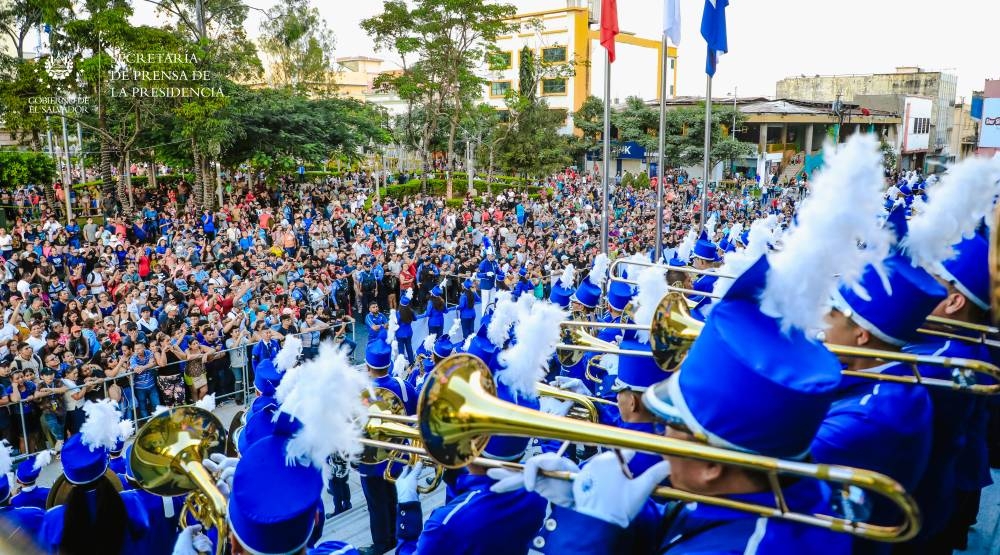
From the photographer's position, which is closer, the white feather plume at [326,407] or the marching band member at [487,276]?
the white feather plume at [326,407]

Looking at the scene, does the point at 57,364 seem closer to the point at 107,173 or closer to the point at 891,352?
the point at 891,352

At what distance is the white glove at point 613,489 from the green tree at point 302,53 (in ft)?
122

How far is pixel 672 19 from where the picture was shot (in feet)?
41.1

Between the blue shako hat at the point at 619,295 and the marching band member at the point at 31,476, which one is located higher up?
the blue shako hat at the point at 619,295

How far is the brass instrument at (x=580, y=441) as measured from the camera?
1.65 meters

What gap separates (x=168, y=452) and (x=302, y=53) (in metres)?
42.4

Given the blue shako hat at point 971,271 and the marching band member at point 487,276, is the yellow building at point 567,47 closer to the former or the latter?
the marching band member at point 487,276

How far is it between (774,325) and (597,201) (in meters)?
31.7

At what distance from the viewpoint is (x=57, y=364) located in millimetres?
9438

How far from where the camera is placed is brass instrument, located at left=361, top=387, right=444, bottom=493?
2.91 metres

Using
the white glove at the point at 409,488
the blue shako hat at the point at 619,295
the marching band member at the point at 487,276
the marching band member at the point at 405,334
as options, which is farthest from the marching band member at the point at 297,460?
the marching band member at the point at 487,276

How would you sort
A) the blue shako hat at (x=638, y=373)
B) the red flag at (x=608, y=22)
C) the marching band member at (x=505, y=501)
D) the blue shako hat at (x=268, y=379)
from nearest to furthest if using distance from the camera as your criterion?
the marching band member at (x=505, y=501) → the blue shako hat at (x=638, y=373) → the blue shako hat at (x=268, y=379) → the red flag at (x=608, y=22)

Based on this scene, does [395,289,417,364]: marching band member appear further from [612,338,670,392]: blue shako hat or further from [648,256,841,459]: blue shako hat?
[648,256,841,459]: blue shako hat

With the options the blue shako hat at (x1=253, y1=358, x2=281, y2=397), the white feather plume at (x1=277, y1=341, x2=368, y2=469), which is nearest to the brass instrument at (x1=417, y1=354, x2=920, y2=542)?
the white feather plume at (x1=277, y1=341, x2=368, y2=469)
